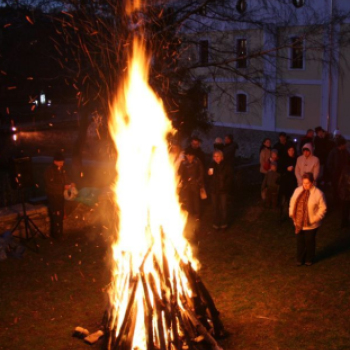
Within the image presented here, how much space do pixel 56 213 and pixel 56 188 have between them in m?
0.56

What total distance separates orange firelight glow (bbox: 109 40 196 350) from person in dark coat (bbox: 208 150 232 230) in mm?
3255

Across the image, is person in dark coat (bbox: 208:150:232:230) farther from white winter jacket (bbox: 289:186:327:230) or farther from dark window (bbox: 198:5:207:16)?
dark window (bbox: 198:5:207:16)

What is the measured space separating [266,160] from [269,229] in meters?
2.54

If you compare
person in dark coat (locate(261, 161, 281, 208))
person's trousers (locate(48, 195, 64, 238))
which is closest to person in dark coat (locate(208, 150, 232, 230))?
person in dark coat (locate(261, 161, 281, 208))

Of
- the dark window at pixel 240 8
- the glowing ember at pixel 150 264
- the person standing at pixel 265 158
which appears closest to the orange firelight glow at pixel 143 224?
the glowing ember at pixel 150 264

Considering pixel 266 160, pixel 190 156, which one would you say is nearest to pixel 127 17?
pixel 190 156

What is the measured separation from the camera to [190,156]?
12344mm

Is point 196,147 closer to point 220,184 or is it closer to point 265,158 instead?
point 220,184

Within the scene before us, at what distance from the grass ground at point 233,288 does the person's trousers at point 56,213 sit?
26cm

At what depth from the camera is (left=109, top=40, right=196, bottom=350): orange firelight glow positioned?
708 centimetres

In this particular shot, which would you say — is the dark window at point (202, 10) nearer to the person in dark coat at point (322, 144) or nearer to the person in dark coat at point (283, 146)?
the person in dark coat at point (283, 146)

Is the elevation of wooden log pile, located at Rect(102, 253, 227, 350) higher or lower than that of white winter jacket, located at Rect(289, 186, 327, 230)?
lower

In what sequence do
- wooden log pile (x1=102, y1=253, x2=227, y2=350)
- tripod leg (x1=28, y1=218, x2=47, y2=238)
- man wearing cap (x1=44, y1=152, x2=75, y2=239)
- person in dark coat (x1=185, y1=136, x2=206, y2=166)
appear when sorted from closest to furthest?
wooden log pile (x1=102, y1=253, x2=227, y2=350) < tripod leg (x1=28, y1=218, x2=47, y2=238) < man wearing cap (x1=44, y1=152, x2=75, y2=239) < person in dark coat (x1=185, y1=136, x2=206, y2=166)

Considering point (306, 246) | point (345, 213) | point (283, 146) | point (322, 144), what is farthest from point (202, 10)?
point (306, 246)
